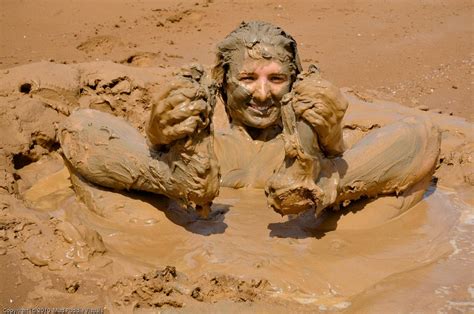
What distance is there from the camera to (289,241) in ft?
11.5

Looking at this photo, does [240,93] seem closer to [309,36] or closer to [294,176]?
[294,176]

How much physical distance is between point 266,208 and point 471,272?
1096mm

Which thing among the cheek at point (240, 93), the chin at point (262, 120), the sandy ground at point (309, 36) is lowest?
the sandy ground at point (309, 36)

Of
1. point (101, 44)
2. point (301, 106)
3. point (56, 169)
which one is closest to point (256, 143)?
point (301, 106)

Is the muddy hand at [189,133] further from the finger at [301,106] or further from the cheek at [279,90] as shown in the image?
the cheek at [279,90]

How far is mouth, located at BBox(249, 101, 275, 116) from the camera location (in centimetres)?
404

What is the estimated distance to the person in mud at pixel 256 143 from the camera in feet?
10.8

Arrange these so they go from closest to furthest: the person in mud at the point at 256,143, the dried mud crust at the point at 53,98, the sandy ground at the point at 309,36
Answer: the person in mud at the point at 256,143
the dried mud crust at the point at 53,98
the sandy ground at the point at 309,36

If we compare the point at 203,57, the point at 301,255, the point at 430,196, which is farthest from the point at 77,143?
the point at 203,57

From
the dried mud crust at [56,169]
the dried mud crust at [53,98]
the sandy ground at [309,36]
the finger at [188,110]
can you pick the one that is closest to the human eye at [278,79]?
the finger at [188,110]

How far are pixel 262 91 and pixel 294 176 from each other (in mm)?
734

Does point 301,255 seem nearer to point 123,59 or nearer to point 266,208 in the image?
point 266,208

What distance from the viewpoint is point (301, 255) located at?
3371 mm

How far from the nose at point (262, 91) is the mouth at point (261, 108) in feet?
0.20
